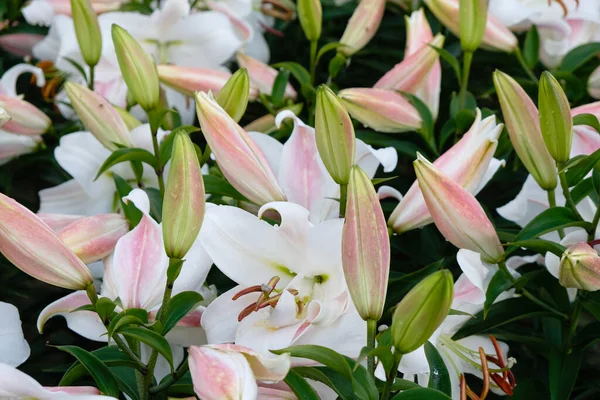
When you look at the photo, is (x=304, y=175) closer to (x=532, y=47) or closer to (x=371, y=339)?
(x=371, y=339)

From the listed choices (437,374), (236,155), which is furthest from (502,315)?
(236,155)

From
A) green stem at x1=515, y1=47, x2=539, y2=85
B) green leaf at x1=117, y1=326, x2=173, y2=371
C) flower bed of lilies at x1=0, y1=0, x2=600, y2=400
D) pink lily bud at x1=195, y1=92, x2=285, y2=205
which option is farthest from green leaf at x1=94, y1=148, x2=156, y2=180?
green stem at x1=515, y1=47, x2=539, y2=85

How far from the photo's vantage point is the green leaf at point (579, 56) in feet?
2.94

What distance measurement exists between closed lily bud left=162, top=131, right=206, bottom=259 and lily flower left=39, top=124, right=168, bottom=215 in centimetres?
26

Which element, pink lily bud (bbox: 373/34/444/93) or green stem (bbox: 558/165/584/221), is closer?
green stem (bbox: 558/165/584/221)

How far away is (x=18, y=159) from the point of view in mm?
905

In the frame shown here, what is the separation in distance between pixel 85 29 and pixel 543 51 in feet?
1.63

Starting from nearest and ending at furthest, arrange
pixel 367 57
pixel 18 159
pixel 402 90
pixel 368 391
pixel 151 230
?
pixel 368 391, pixel 151 230, pixel 402 90, pixel 18 159, pixel 367 57

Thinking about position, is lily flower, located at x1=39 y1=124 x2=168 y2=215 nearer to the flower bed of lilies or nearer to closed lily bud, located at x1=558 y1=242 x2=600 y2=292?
the flower bed of lilies

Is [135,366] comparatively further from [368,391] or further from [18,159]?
[18,159]

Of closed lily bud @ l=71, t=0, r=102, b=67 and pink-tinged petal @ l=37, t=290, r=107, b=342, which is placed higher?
closed lily bud @ l=71, t=0, r=102, b=67

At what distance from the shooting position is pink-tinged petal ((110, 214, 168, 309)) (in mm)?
549

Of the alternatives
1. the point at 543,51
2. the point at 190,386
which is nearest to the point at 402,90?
the point at 543,51

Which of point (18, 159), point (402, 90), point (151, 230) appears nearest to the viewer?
point (151, 230)
